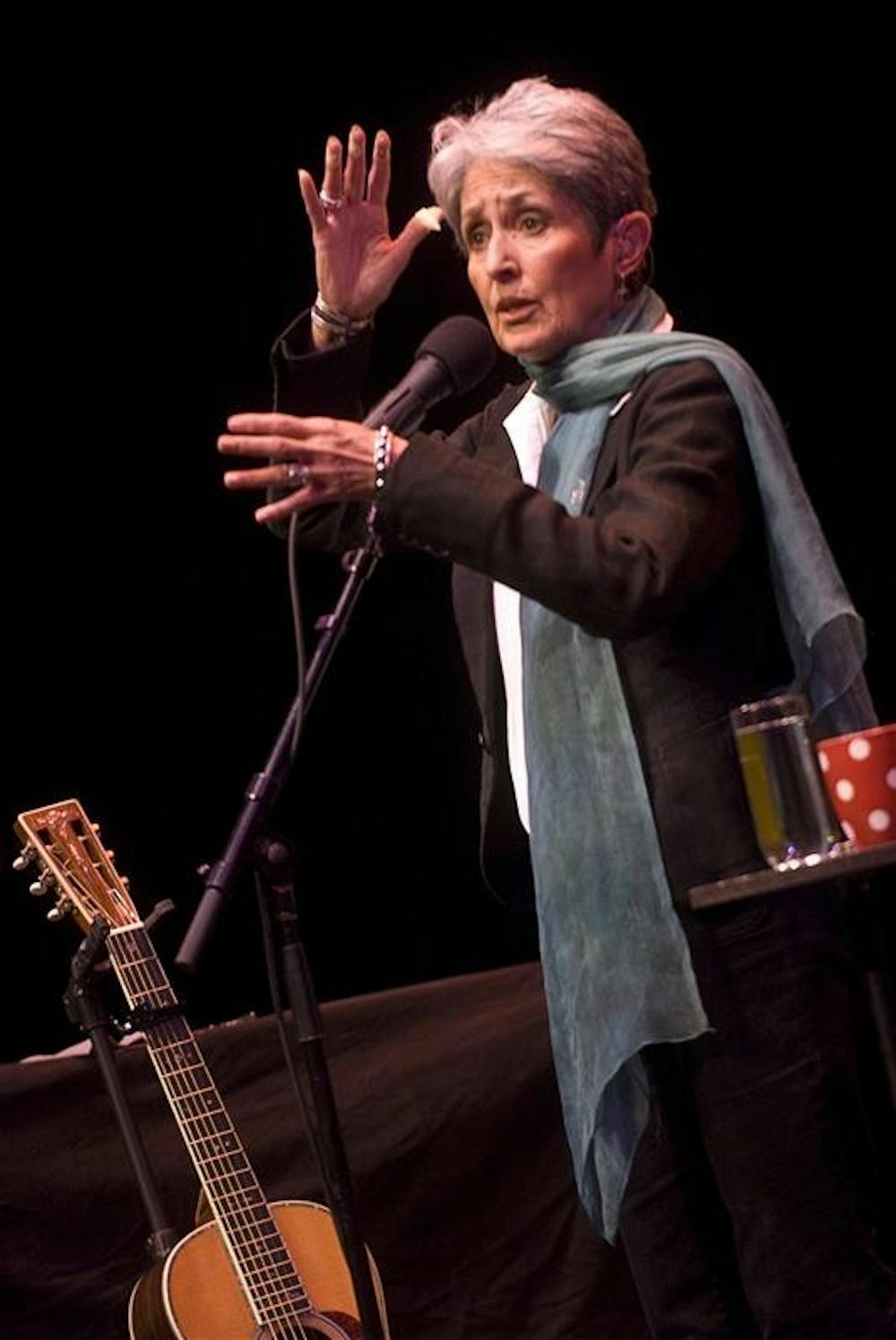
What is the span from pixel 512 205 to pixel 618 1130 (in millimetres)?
894

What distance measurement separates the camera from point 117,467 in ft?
13.0

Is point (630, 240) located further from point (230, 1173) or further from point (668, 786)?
point (230, 1173)

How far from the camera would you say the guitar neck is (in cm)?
245

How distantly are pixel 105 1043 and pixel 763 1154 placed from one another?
1157mm

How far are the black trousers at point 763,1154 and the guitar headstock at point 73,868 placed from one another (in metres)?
1.08

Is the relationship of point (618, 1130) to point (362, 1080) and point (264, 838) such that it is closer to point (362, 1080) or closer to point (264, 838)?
point (264, 838)

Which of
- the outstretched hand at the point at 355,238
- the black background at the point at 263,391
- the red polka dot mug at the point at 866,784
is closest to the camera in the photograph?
the red polka dot mug at the point at 866,784

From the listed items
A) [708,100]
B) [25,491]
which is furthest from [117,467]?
[708,100]

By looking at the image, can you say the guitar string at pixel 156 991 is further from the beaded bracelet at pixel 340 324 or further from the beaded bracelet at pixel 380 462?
the beaded bracelet at pixel 380 462

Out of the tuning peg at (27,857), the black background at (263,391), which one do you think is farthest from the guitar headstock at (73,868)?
the black background at (263,391)

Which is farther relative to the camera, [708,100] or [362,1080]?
[708,100]

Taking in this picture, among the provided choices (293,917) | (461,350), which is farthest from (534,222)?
(293,917)

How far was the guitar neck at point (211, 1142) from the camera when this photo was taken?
245 cm

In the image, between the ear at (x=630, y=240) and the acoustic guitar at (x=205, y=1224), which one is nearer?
the ear at (x=630, y=240)
